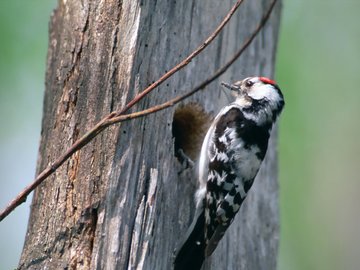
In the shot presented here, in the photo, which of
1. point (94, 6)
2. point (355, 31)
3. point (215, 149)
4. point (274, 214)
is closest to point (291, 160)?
point (355, 31)

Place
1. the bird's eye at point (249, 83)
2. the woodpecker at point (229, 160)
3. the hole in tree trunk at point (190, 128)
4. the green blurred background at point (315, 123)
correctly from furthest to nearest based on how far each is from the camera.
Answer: the green blurred background at point (315, 123) < the bird's eye at point (249, 83) < the hole in tree trunk at point (190, 128) < the woodpecker at point (229, 160)

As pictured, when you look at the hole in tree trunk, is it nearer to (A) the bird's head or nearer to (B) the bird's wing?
(B) the bird's wing

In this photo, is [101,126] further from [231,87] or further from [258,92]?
[258,92]

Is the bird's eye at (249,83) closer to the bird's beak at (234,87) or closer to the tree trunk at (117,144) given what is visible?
the bird's beak at (234,87)

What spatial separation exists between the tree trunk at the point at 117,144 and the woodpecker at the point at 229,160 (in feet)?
0.33

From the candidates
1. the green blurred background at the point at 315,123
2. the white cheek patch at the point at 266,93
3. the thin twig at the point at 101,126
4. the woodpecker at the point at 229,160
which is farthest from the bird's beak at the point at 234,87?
the green blurred background at the point at 315,123

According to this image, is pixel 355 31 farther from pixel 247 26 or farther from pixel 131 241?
pixel 131 241

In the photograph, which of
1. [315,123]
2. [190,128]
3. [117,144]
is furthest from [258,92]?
[315,123]

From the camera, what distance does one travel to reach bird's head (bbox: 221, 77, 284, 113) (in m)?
5.76

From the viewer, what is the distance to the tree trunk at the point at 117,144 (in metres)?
4.68

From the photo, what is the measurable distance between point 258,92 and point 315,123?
3.67 metres

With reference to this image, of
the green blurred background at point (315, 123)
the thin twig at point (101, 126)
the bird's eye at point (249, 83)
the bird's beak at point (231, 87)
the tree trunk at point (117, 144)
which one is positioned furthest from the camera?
the green blurred background at point (315, 123)

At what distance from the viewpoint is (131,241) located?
467 cm

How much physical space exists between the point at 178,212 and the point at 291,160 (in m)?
4.07
